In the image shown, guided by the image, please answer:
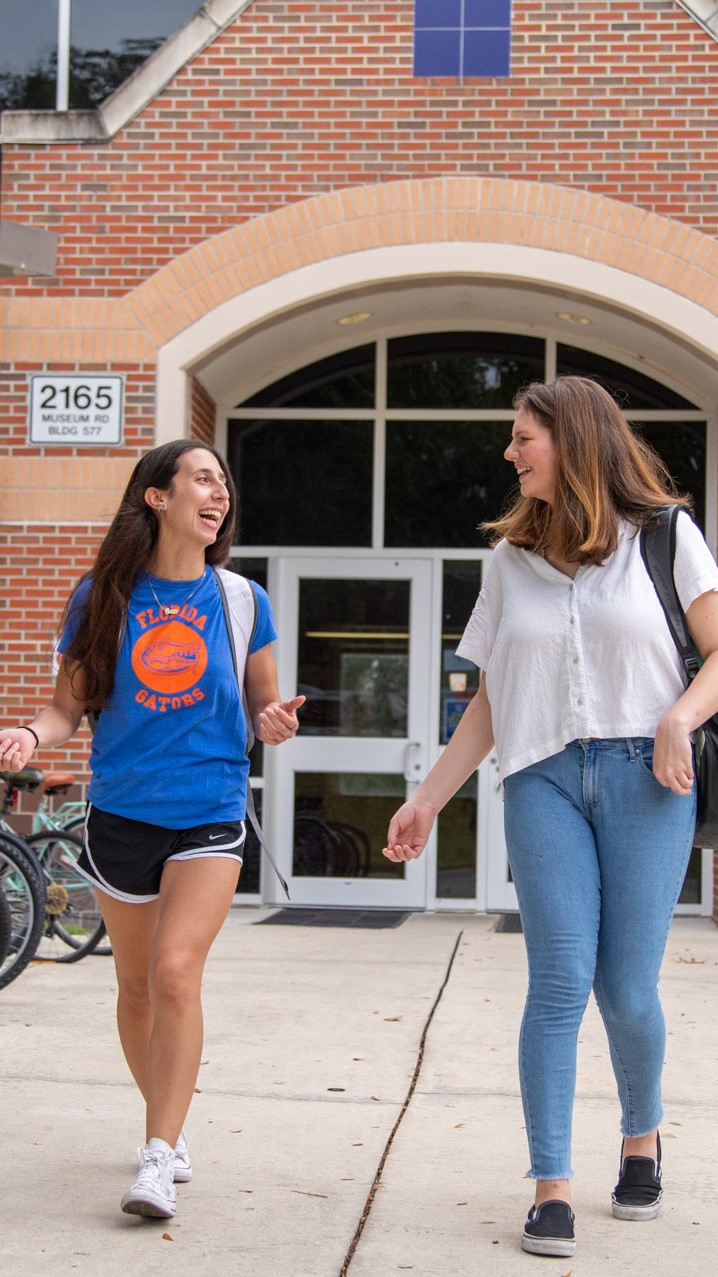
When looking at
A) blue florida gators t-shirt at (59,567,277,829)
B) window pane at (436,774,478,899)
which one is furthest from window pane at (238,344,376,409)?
blue florida gators t-shirt at (59,567,277,829)

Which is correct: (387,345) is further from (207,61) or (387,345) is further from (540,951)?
(540,951)

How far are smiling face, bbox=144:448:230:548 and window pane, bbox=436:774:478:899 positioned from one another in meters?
6.70

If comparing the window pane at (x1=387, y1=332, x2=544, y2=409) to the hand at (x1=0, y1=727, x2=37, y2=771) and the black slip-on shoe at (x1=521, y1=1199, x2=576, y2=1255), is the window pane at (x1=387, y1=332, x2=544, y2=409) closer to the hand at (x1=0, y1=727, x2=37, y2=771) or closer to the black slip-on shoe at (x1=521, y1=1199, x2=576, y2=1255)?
the hand at (x1=0, y1=727, x2=37, y2=771)

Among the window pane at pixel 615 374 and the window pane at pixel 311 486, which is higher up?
the window pane at pixel 615 374

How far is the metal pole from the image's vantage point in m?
9.64

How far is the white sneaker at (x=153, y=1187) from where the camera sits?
11.0 feet

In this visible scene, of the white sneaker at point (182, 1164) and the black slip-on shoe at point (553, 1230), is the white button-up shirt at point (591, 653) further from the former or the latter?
the white sneaker at point (182, 1164)

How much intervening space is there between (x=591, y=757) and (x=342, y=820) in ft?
23.2

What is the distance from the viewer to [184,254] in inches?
369

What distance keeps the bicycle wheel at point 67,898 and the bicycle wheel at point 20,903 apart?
0.85 m

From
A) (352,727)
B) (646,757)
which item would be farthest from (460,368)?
(646,757)

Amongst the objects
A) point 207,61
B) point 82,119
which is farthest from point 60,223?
point 207,61

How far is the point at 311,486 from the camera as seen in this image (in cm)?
1046

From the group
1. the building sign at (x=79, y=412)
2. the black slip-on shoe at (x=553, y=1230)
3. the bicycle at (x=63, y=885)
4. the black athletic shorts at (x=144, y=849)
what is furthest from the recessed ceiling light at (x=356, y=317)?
the black slip-on shoe at (x=553, y=1230)
